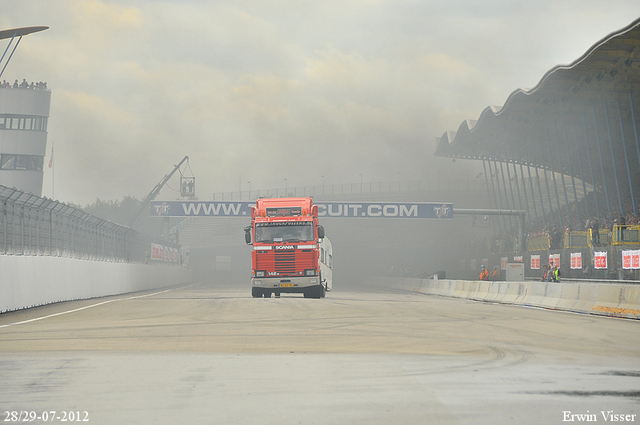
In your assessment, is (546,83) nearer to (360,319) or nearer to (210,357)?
(360,319)

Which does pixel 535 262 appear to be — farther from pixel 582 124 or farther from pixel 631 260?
pixel 582 124

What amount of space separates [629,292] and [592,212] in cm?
3688

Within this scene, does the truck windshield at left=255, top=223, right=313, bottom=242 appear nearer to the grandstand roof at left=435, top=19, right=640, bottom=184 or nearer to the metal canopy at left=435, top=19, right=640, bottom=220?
the grandstand roof at left=435, top=19, right=640, bottom=184

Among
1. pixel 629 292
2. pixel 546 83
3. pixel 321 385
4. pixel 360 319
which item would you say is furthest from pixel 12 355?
pixel 546 83

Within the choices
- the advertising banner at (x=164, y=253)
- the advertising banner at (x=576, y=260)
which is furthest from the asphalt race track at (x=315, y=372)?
the advertising banner at (x=164, y=253)

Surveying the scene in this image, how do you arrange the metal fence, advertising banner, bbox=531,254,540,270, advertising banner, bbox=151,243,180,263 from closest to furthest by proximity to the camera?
the metal fence
advertising banner, bbox=531,254,540,270
advertising banner, bbox=151,243,180,263

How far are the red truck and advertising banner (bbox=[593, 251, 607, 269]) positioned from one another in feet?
43.1

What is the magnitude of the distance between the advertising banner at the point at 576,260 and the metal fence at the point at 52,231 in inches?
850

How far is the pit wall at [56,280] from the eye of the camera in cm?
1958

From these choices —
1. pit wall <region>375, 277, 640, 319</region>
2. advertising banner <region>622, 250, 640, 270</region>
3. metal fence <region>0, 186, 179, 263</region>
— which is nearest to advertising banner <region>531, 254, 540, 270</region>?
pit wall <region>375, 277, 640, 319</region>

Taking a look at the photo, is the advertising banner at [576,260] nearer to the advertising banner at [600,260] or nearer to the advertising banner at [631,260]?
the advertising banner at [600,260]

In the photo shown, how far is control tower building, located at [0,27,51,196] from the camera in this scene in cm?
6650

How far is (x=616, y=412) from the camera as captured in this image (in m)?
6.26

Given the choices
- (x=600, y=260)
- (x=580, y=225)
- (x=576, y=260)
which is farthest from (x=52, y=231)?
(x=580, y=225)
